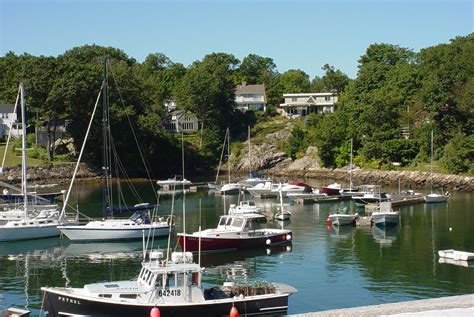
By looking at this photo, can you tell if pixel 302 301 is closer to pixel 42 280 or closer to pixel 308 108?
pixel 42 280

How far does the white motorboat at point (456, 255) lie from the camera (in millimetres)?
43125

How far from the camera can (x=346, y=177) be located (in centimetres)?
10325

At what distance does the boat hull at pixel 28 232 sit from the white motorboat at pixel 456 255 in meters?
28.0

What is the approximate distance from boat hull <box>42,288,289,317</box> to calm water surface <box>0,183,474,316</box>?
344 cm

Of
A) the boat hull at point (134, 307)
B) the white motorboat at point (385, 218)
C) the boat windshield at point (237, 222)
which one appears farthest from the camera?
the white motorboat at point (385, 218)

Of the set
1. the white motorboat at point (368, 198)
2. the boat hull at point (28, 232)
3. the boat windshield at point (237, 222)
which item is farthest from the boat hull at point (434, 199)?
the boat hull at point (28, 232)

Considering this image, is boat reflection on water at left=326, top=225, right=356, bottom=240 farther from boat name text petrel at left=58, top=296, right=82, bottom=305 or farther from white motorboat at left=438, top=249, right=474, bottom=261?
boat name text petrel at left=58, top=296, right=82, bottom=305

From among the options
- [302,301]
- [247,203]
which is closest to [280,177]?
[247,203]

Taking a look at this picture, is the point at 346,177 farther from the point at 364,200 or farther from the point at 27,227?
the point at 27,227

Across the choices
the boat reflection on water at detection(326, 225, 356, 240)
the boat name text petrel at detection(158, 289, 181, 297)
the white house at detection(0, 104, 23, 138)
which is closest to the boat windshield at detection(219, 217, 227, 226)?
Result: the boat reflection on water at detection(326, 225, 356, 240)

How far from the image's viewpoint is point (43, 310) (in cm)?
3184

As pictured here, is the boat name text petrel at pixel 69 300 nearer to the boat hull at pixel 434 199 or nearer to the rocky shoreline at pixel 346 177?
the boat hull at pixel 434 199

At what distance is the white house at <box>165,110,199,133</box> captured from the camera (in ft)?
439

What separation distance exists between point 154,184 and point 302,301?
65988 millimetres
